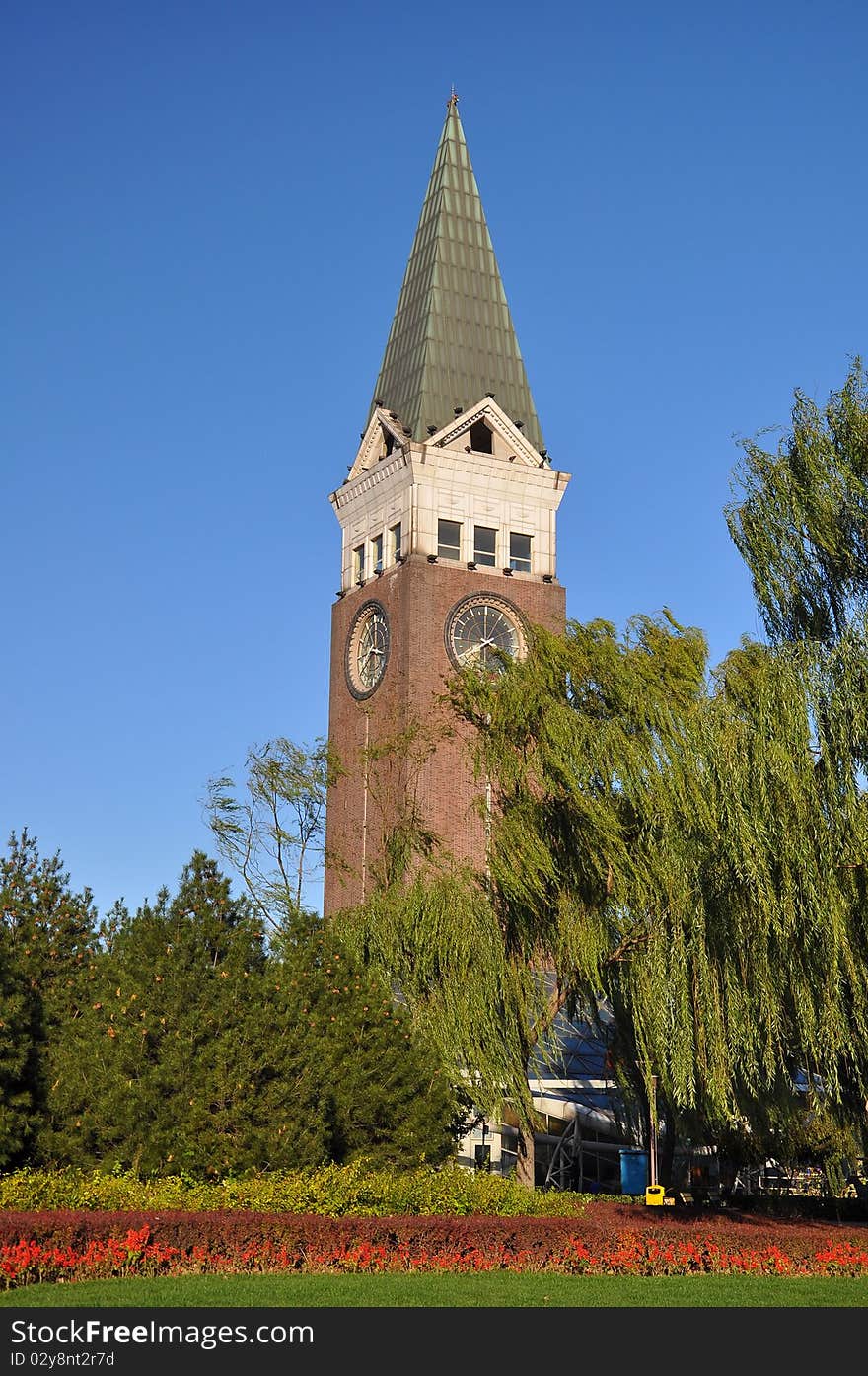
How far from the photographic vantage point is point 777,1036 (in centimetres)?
2161

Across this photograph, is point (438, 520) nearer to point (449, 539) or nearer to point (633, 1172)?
point (449, 539)

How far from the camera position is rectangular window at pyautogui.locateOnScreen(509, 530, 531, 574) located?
179ft

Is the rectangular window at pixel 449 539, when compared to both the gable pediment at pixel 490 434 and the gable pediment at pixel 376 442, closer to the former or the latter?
the gable pediment at pixel 490 434

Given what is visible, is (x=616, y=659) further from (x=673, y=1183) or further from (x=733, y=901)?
(x=673, y=1183)

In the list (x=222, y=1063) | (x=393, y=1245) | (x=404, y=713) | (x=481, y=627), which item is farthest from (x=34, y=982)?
(x=481, y=627)

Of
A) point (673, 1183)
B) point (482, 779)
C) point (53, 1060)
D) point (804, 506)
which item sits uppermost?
point (804, 506)

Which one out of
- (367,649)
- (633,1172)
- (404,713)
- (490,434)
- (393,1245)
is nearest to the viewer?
(393,1245)

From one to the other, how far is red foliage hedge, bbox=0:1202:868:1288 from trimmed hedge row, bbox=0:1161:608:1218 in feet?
4.82

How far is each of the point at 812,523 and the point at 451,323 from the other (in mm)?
34336

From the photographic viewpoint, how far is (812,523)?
78.2ft

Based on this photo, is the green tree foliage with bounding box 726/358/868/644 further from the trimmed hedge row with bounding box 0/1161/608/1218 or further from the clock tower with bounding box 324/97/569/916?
the clock tower with bounding box 324/97/569/916

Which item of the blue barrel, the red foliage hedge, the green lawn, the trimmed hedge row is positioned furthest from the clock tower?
the green lawn
